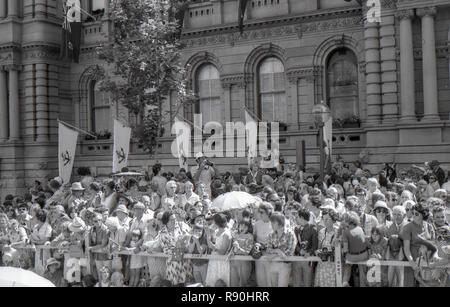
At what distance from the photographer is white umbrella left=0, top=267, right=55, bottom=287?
20.4 feet

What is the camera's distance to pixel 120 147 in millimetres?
20922

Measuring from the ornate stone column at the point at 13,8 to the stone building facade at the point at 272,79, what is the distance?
52 mm

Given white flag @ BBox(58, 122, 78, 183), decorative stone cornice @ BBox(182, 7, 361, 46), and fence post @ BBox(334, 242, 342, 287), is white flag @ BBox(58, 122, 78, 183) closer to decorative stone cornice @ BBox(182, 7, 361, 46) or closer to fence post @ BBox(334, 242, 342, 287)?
decorative stone cornice @ BBox(182, 7, 361, 46)

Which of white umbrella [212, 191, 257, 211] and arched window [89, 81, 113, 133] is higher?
arched window [89, 81, 113, 133]

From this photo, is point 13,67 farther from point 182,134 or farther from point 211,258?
point 211,258

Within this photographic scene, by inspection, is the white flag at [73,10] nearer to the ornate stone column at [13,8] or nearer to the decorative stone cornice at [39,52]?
the decorative stone cornice at [39,52]

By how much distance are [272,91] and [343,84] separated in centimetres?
319

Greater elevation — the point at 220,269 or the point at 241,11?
the point at 241,11

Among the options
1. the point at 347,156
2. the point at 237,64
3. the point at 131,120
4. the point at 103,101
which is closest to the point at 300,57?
the point at 237,64

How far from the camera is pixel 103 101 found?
3017cm

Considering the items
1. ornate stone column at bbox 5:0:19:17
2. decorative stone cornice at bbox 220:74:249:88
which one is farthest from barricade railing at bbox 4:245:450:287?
ornate stone column at bbox 5:0:19:17

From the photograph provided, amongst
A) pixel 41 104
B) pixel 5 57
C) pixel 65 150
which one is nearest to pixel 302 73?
pixel 65 150

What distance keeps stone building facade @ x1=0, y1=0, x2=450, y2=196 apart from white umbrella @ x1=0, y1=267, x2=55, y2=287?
1547 cm

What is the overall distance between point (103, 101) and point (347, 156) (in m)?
13.8
